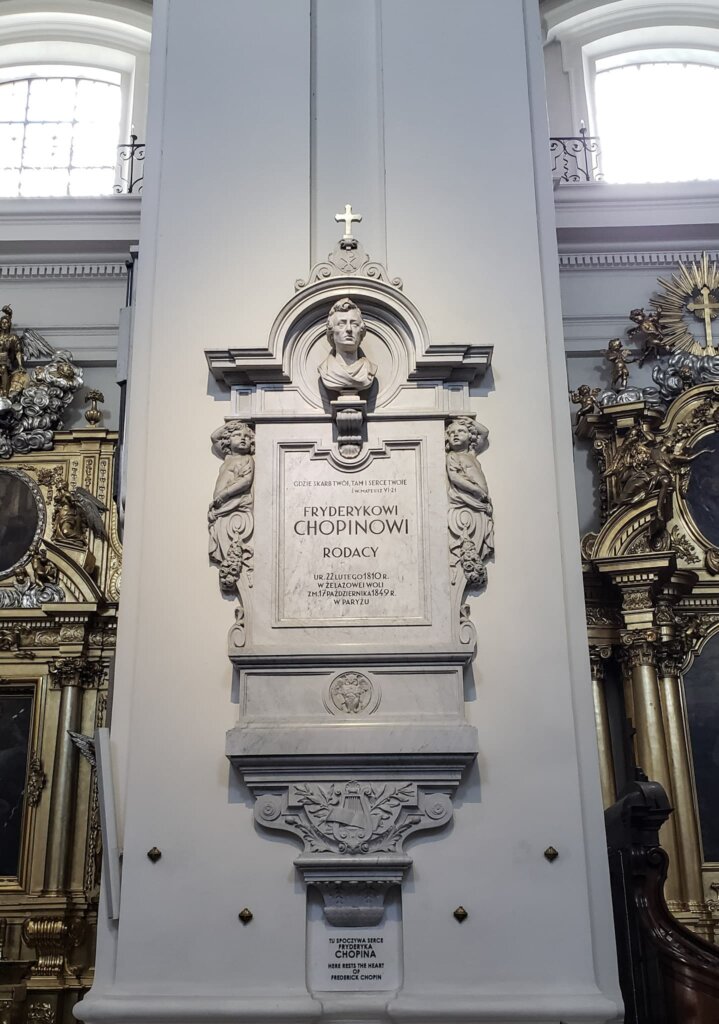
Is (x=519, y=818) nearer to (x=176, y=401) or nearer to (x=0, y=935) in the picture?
(x=176, y=401)

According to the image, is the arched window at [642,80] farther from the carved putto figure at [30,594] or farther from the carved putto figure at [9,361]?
the carved putto figure at [30,594]

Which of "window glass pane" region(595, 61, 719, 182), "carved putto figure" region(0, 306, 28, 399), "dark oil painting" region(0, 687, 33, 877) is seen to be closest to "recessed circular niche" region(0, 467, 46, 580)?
"carved putto figure" region(0, 306, 28, 399)

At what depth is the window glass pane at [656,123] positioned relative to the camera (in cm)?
967

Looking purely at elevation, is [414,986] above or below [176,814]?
below

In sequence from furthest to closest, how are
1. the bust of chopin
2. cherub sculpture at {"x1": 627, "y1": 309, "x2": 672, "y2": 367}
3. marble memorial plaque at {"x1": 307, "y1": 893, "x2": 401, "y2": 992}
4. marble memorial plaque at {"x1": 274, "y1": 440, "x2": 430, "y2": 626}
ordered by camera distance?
cherub sculpture at {"x1": 627, "y1": 309, "x2": 672, "y2": 367} < the bust of chopin < marble memorial plaque at {"x1": 274, "y1": 440, "x2": 430, "y2": 626} < marble memorial plaque at {"x1": 307, "y1": 893, "x2": 401, "y2": 992}

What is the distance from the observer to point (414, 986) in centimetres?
399

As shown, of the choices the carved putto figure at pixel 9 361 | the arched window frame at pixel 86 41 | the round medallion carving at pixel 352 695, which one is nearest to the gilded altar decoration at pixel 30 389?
the carved putto figure at pixel 9 361

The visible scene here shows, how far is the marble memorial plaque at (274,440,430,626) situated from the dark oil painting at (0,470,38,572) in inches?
170

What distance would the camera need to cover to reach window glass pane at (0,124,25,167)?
997 cm

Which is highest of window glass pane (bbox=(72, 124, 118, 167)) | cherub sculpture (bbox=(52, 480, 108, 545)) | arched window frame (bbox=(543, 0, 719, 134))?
arched window frame (bbox=(543, 0, 719, 134))

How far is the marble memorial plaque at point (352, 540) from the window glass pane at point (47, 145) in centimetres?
660

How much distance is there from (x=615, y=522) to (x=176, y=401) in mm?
4106

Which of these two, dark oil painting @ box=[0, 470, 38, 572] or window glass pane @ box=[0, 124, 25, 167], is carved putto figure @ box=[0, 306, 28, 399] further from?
window glass pane @ box=[0, 124, 25, 167]

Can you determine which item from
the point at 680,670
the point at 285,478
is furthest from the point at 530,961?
the point at 680,670
